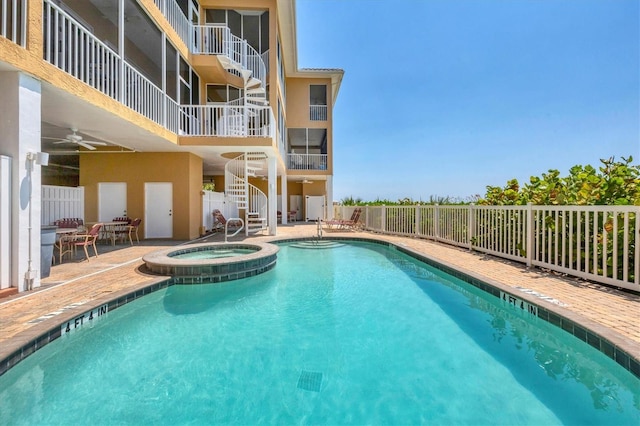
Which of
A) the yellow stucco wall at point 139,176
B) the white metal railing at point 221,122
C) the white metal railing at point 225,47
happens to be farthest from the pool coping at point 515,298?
the white metal railing at point 225,47

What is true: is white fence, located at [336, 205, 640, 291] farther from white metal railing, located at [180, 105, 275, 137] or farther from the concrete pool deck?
white metal railing, located at [180, 105, 275, 137]

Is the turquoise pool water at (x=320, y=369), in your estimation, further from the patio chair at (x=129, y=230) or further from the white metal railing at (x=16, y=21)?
the patio chair at (x=129, y=230)

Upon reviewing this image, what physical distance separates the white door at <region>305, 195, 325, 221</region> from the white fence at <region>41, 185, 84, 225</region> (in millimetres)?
12864

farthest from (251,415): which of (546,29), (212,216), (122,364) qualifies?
(546,29)

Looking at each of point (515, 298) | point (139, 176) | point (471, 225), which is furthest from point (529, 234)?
point (139, 176)

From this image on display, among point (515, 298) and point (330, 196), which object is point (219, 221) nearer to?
point (330, 196)

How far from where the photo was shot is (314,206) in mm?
20234

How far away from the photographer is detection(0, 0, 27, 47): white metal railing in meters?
3.54

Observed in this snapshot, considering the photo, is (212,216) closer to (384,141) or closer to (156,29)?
(156,29)

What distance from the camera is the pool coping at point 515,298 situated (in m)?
2.34

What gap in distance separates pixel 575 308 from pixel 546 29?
39.0 feet

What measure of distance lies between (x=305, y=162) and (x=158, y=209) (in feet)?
29.8

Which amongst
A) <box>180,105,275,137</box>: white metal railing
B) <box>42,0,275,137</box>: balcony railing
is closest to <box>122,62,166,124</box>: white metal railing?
<box>42,0,275,137</box>: balcony railing

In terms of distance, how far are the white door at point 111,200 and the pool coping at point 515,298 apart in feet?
20.5
